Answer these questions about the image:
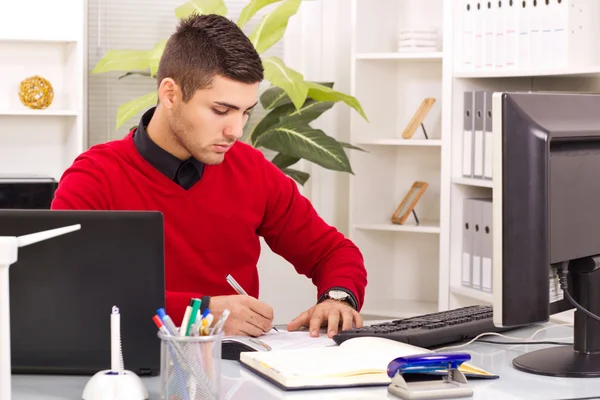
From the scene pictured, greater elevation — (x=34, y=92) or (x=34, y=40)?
(x=34, y=40)

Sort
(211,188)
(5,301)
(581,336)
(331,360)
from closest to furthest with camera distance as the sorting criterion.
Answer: (5,301), (331,360), (581,336), (211,188)

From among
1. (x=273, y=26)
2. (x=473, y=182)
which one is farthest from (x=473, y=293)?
(x=273, y=26)

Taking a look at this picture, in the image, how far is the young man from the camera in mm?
1942

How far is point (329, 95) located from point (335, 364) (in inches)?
81.8

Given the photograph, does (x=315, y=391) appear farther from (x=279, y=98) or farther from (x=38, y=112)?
(x=38, y=112)

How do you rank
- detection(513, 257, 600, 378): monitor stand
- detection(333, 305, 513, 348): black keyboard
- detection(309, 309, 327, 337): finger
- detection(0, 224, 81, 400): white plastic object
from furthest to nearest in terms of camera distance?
1. detection(309, 309, 327, 337): finger
2. detection(333, 305, 513, 348): black keyboard
3. detection(513, 257, 600, 378): monitor stand
4. detection(0, 224, 81, 400): white plastic object

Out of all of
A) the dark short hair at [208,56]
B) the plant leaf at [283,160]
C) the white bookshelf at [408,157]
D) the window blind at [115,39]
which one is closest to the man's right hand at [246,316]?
the dark short hair at [208,56]

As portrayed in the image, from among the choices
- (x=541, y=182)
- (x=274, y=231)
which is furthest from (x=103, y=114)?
(x=541, y=182)

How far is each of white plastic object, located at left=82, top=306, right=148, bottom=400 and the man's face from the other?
71cm

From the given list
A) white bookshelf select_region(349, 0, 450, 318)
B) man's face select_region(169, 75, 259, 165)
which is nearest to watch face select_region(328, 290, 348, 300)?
man's face select_region(169, 75, 259, 165)

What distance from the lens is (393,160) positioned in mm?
3961

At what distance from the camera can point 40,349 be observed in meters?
1.42

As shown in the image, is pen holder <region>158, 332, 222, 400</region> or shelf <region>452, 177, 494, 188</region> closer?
pen holder <region>158, 332, 222, 400</region>

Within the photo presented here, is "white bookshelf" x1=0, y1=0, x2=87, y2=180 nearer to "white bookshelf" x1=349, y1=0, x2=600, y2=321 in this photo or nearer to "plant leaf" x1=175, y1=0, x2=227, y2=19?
"plant leaf" x1=175, y1=0, x2=227, y2=19
